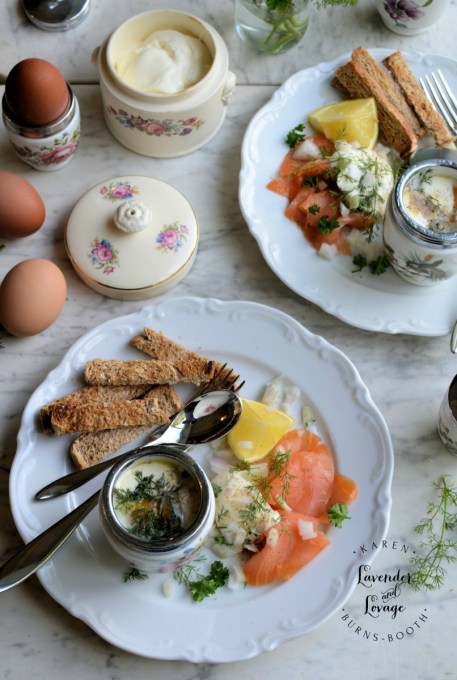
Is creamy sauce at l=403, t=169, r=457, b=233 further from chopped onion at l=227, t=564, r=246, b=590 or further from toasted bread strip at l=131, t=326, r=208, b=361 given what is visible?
chopped onion at l=227, t=564, r=246, b=590

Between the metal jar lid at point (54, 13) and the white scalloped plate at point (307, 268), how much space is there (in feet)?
1.88

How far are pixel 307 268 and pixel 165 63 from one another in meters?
0.59

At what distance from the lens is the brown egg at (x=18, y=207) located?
181cm

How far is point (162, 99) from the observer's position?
1.89m

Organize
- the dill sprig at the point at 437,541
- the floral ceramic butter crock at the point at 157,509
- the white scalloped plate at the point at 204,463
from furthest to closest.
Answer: the dill sprig at the point at 437,541
the white scalloped plate at the point at 204,463
the floral ceramic butter crock at the point at 157,509

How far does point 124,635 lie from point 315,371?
25.9 inches

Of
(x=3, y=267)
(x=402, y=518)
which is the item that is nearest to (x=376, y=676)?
(x=402, y=518)

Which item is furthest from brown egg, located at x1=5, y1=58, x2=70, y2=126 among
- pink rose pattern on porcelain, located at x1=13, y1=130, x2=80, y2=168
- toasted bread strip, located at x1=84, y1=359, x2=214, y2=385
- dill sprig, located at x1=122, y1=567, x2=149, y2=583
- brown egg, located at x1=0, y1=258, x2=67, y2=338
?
dill sprig, located at x1=122, y1=567, x2=149, y2=583

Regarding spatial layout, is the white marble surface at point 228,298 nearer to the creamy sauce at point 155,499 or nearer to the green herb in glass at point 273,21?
the green herb in glass at point 273,21

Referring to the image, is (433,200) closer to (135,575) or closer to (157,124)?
(157,124)

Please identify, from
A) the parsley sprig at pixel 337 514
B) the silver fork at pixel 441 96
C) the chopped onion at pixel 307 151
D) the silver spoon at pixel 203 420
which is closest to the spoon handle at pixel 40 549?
the silver spoon at pixel 203 420

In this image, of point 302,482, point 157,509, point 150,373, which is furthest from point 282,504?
point 150,373

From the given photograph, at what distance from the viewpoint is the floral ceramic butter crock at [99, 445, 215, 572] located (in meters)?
1.48

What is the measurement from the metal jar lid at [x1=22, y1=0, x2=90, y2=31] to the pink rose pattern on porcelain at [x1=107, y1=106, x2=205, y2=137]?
1.18ft
